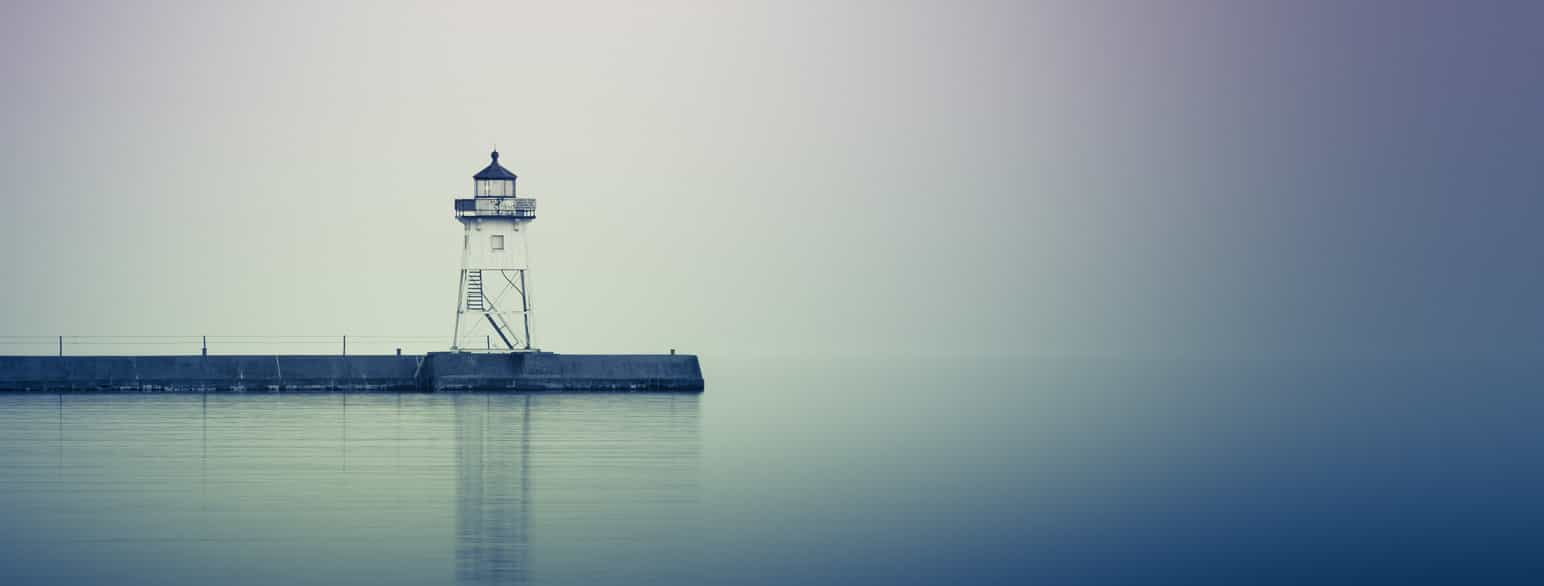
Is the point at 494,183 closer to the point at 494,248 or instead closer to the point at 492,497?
the point at 494,248

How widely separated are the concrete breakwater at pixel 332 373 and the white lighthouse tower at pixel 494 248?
88.2 inches

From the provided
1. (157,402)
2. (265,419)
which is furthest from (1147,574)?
(157,402)

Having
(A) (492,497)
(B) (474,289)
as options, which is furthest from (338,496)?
(B) (474,289)

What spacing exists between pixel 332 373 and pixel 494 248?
892cm

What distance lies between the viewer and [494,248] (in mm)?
56781

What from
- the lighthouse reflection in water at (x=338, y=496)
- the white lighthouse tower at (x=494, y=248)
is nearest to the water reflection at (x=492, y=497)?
the lighthouse reflection in water at (x=338, y=496)

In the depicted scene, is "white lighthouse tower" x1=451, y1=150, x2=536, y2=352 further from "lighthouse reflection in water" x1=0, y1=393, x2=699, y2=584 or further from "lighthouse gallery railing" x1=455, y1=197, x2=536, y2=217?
"lighthouse reflection in water" x1=0, y1=393, x2=699, y2=584

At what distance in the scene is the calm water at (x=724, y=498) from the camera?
19.8m

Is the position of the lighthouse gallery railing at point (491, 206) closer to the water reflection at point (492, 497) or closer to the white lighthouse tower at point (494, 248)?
the white lighthouse tower at point (494, 248)

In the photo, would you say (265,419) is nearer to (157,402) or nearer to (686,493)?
(157,402)

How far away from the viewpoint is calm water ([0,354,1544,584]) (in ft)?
64.8

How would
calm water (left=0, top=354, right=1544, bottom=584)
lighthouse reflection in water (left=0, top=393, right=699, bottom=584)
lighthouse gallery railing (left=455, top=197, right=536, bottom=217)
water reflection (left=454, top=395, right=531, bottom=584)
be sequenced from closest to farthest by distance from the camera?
lighthouse reflection in water (left=0, top=393, right=699, bottom=584) < water reflection (left=454, top=395, right=531, bottom=584) < calm water (left=0, top=354, right=1544, bottom=584) < lighthouse gallery railing (left=455, top=197, right=536, bottom=217)

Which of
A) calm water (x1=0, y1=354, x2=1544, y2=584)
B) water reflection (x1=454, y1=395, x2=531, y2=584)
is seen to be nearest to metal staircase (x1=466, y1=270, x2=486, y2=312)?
calm water (x1=0, y1=354, x2=1544, y2=584)

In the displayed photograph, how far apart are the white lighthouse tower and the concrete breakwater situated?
224 cm
